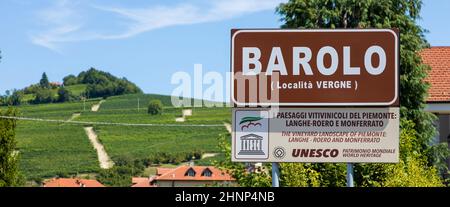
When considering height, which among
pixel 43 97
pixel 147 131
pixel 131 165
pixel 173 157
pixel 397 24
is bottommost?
pixel 131 165

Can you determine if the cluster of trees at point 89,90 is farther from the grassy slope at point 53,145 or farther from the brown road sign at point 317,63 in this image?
the brown road sign at point 317,63

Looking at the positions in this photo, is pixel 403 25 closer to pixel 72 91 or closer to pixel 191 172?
pixel 191 172

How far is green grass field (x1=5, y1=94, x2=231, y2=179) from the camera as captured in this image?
384 feet

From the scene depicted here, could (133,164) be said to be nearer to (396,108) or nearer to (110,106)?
(110,106)

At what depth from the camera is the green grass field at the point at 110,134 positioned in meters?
117

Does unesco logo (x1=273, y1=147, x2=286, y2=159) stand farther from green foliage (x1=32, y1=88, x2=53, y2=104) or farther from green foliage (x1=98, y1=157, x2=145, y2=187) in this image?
green foliage (x1=32, y1=88, x2=53, y2=104)

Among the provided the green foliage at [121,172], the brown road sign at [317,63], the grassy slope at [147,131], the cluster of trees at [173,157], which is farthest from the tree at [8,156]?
the grassy slope at [147,131]

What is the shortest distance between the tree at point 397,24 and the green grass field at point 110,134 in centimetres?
8594

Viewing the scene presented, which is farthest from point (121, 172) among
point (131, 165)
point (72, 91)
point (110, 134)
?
point (72, 91)

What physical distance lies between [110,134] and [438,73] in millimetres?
100760

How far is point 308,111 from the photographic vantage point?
12.8 metres

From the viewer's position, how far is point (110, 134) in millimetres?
133375

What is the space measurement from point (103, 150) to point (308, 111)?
11508 centimetres
